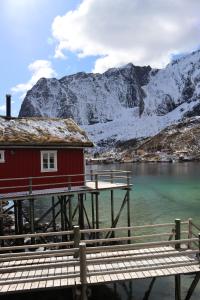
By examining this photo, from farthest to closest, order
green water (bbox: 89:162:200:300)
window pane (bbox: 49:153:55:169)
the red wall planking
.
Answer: window pane (bbox: 49:153:55:169) → the red wall planking → green water (bbox: 89:162:200:300)

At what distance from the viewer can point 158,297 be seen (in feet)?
66.6

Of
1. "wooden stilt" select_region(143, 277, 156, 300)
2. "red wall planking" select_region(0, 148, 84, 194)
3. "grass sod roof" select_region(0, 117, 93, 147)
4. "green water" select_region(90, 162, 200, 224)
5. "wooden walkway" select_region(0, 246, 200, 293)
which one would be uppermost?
"grass sod roof" select_region(0, 117, 93, 147)

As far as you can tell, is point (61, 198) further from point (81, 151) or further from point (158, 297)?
point (158, 297)

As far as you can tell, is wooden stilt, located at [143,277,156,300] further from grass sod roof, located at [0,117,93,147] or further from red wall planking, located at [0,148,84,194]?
grass sod roof, located at [0,117,93,147]

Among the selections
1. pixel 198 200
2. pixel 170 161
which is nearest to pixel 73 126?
pixel 198 200

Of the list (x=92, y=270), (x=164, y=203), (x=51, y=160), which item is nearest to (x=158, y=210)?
(x=164, y=203)

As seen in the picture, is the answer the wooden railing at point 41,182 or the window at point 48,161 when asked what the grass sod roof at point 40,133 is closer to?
the window at point 48,161

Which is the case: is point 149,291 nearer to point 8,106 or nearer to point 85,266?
point 85,266

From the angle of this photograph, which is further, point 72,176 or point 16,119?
point 16,119

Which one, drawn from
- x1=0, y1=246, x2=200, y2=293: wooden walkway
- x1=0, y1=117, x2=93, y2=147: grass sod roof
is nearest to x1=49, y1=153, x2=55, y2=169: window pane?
x1=0, y1=117, x2=93, y2=147: grass sod roof

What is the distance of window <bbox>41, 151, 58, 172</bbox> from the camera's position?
2853cm

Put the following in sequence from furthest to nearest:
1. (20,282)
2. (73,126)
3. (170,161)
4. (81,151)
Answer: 1. (170,161)
2. (73,126)
3. (81,151)
4. (20,282)

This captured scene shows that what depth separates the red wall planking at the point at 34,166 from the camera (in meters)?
27.4

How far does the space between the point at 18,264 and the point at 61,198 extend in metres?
10.8
